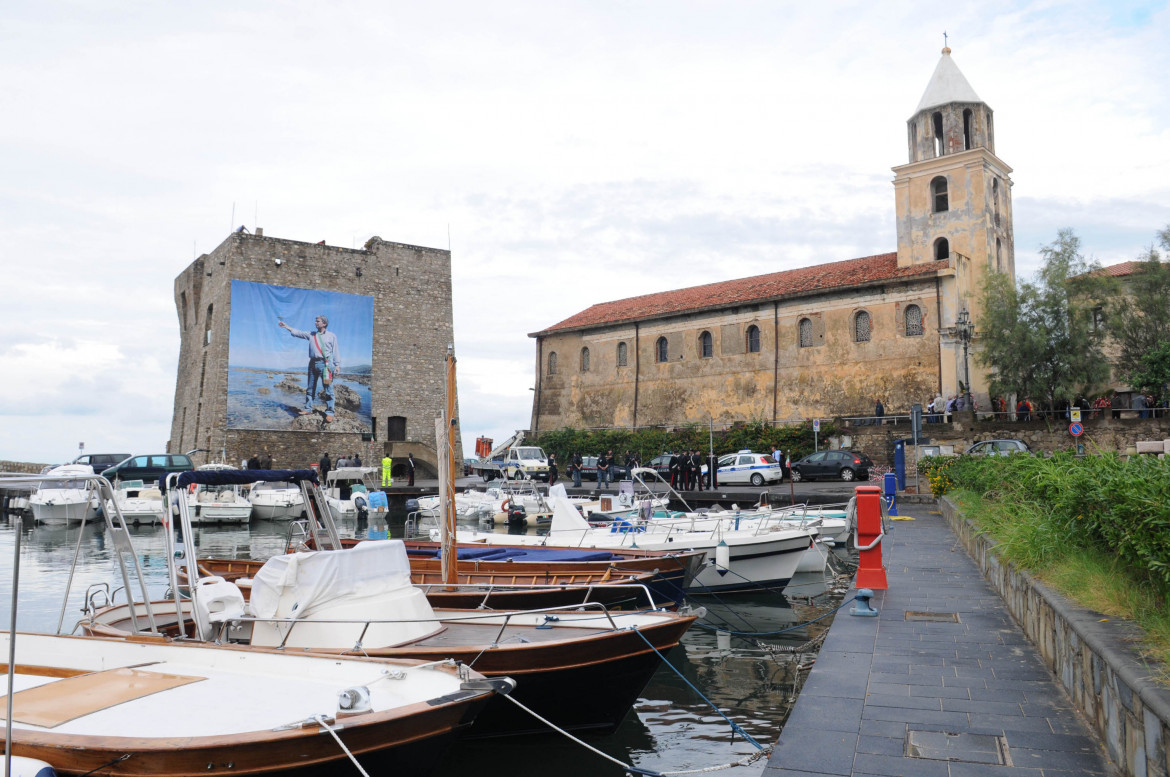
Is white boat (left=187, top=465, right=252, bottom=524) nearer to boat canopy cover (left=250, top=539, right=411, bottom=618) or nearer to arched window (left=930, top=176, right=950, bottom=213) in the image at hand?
boat canopy cover (left=250, top=539, right=411, bottom=618)

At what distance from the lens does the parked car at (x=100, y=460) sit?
36656 millimetres

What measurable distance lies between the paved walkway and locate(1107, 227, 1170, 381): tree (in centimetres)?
3244

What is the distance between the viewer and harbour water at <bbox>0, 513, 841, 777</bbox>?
7.44 meters

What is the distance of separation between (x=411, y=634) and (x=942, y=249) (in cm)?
3530

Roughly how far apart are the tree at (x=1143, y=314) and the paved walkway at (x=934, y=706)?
106 feet

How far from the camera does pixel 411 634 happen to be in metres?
7.51

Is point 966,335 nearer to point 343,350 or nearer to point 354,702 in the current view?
point 343,350

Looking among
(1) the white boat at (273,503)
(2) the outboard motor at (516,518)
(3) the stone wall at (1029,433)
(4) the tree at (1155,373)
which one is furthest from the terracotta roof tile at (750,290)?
(1) the white boat at (273,503)

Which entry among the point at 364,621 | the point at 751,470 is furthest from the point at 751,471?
the point at 364,621

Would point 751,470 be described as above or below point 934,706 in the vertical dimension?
→ above

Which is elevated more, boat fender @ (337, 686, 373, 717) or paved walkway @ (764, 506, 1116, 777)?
boat fender @ (337, 686, 373, 717)

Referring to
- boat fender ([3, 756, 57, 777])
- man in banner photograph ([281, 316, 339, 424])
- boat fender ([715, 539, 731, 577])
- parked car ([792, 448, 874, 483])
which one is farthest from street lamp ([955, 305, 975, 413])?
boat fender ([3, 756, 57, 777])

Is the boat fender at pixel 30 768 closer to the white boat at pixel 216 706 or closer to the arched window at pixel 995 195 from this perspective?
the white boat at pixel 216 706

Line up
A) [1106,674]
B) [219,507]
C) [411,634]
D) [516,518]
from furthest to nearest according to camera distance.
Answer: [219,507] → [516,518] → [411,634] → [1106,674]
